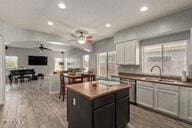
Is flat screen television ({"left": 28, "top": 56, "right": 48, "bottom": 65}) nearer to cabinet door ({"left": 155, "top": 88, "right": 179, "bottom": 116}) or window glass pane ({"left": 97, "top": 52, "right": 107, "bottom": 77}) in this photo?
window glass pane ({"left": 97, "top": 52, "right": 107, "bottom": 77})

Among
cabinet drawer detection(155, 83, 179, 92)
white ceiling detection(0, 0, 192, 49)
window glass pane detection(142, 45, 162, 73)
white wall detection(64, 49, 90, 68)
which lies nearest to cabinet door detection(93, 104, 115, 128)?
cabinet drawer detection(155, 83, 179, 92)

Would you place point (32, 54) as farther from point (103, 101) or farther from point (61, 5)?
point (103, 101)

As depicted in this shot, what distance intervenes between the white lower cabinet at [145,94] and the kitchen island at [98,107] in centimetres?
123

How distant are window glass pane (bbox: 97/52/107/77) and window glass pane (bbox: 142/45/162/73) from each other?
2.53 metres

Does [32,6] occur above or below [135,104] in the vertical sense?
above

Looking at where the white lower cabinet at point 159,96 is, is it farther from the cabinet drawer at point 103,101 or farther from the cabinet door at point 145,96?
the cabinet drawer at point 103,101

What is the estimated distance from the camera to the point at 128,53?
170 inches

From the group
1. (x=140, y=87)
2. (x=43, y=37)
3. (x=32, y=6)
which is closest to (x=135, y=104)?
(x=140, y=87)

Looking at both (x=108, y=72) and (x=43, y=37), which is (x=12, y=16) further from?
(x=108, y=72)

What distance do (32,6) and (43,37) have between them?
2.35 meters

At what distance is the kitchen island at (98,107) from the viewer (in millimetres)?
1766

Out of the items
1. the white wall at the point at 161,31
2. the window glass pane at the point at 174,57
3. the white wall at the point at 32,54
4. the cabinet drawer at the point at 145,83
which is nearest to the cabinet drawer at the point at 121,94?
the cabinet drawer at the point at 145,83

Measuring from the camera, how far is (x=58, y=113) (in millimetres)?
3115

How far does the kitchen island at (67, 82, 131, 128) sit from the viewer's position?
177 cm
